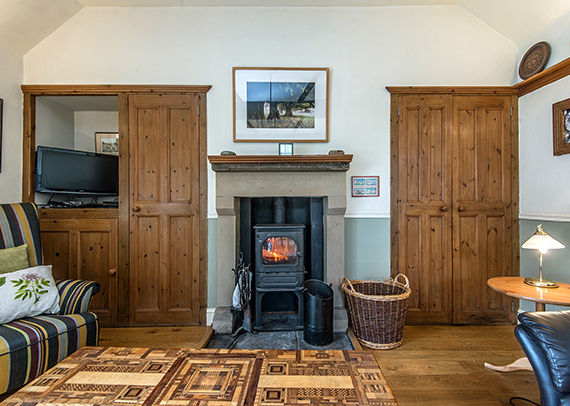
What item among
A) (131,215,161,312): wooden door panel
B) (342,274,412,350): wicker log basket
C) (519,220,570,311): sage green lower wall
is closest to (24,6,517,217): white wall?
(131,215,161,312): wooden door panel

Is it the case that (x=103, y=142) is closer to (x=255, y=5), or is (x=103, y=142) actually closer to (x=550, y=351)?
(x=255, y=5)

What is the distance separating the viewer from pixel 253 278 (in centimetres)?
265

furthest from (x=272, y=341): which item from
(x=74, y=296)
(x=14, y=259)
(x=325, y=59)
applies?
(x=325, y=59)

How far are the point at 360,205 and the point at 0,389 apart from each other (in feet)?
8.91

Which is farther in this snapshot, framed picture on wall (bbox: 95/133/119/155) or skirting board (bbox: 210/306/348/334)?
framed picture on wall (bbox: 95/133/119/155)

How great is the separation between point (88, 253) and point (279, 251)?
1817 millimetres

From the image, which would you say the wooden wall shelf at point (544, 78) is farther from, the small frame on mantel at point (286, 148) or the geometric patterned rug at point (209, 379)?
the geometric patterned rug at point (209, 379)

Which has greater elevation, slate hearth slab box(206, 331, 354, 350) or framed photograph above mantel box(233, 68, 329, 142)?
framed photograph above mantel box(233, 68, 329, 142)

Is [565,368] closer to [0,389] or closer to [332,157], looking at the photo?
[332,157]

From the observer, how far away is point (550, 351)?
123 centimetres

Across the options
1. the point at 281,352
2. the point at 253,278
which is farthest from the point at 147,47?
the point at 281,352

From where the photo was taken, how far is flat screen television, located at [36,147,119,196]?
8.68ft

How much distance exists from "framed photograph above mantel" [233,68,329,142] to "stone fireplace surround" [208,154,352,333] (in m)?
0.38

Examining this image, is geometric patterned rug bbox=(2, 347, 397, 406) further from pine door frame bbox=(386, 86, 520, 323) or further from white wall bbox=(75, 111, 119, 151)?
white wall bbox=(75, 111, 119, 151)
